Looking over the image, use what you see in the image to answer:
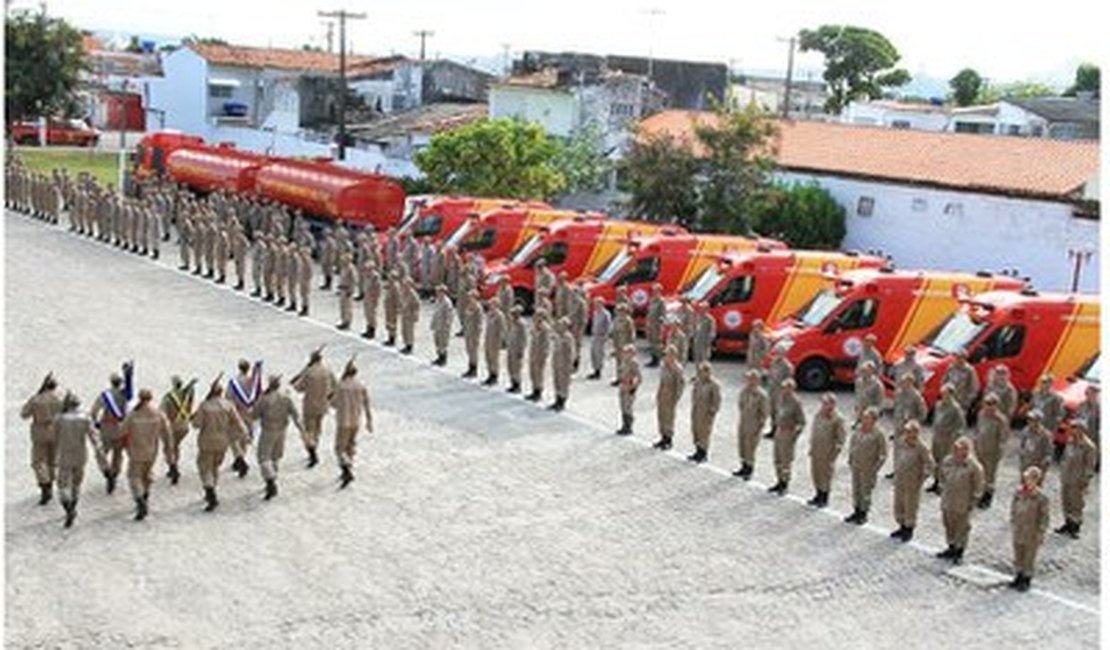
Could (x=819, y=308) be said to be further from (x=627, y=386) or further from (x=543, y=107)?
(x=543, y=107)

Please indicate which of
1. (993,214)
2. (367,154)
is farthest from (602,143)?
(993,214)

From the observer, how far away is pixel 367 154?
46.8 metres

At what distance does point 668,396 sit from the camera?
1595 cm

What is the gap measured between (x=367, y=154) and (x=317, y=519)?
34718mm

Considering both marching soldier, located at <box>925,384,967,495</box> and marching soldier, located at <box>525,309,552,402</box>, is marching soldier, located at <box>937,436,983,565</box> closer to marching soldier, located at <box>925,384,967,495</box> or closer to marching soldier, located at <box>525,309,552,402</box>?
marching soldier, located at <box>925,384,967,495</box>

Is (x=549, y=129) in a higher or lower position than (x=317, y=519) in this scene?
higher

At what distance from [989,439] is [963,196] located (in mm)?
17164

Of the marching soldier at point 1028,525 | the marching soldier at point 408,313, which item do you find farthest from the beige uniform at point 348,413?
the marching soldier at point 408,313

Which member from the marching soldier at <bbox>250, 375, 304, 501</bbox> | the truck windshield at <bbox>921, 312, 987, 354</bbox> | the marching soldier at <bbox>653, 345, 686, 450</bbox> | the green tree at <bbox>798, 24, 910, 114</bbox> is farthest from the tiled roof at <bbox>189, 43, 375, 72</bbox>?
the marching soldier at <bbox>250, 375, 304, 501</bbox>

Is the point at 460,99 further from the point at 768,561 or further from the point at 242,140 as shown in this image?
the point at 768,561

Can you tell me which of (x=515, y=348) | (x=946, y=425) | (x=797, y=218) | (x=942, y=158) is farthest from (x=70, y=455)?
(x=942, y=158)

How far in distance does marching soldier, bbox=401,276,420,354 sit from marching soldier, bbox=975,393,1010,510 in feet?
30.0

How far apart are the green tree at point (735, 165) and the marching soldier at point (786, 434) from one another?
58.9 ft

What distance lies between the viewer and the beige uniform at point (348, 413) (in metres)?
14.3
